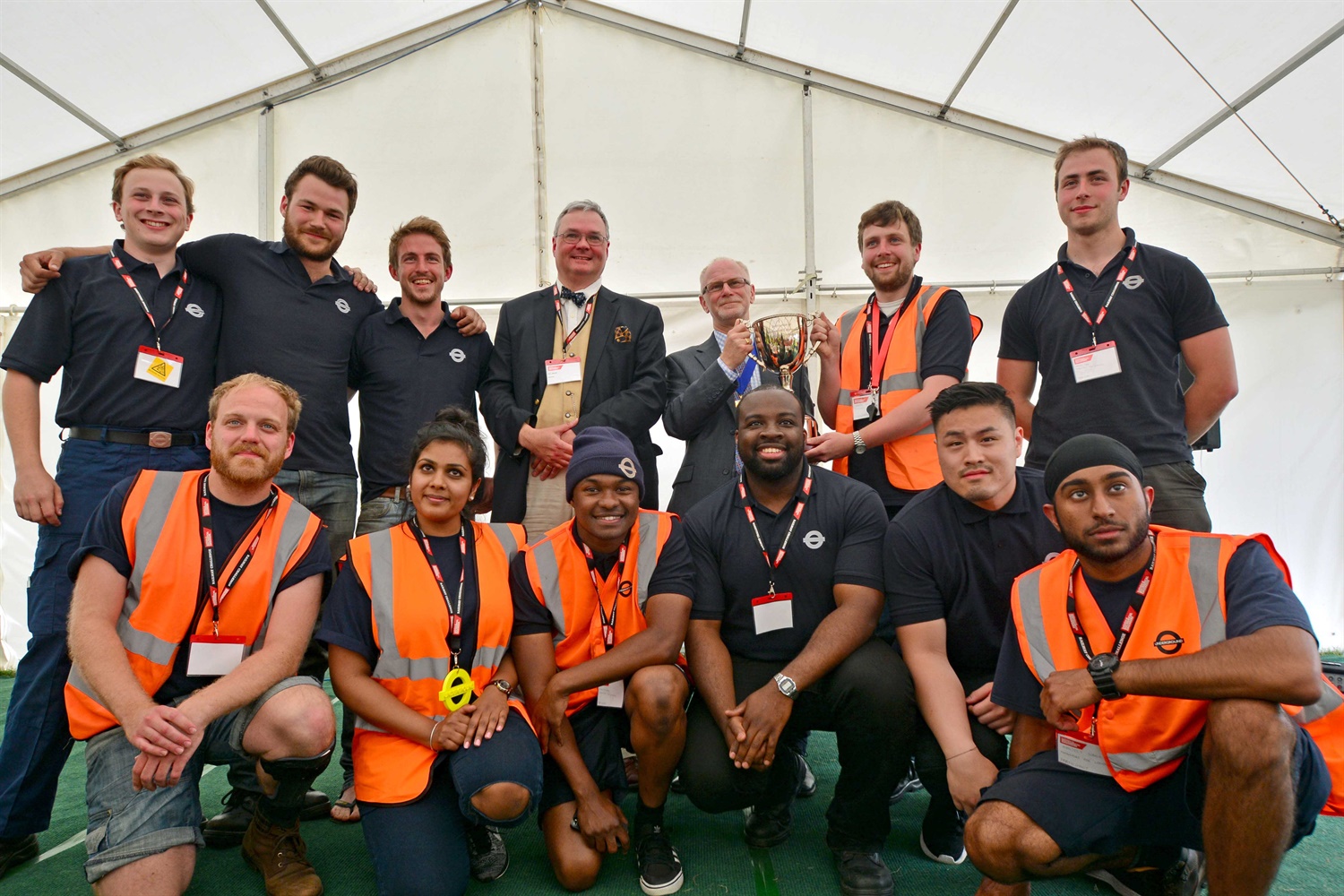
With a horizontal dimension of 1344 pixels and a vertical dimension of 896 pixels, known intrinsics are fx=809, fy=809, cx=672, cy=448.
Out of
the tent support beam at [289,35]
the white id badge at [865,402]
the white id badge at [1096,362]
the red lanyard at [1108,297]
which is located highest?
the tent support beam at [289,35]

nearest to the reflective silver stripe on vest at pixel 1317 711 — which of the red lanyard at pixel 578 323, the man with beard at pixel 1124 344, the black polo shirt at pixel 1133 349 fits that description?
the man with beard at pixel 1124 344

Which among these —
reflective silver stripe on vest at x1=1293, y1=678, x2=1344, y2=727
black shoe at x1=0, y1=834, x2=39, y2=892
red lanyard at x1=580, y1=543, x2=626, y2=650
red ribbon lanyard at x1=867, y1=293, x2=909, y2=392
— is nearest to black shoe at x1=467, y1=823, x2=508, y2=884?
red lanyard at x1=580, y1=543, x2=626, y2=650

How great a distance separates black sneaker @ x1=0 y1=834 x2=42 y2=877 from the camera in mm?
2547

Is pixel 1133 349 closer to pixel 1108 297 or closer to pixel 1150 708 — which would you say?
pixel 1108 297

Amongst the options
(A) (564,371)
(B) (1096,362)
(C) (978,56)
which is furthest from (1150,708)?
(C) (978,56)

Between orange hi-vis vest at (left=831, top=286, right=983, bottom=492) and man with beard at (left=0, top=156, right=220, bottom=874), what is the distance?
253cm

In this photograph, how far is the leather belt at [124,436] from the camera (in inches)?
111

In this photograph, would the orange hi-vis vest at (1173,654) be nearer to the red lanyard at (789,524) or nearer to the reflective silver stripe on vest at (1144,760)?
the reflective silver stripe on vest at (1144,760)

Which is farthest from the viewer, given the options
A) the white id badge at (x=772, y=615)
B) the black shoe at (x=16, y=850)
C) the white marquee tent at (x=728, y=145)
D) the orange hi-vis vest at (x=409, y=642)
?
the white marquee tent at (x=728, y=145)

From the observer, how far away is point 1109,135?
5777mm

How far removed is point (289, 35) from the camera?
6.02 m

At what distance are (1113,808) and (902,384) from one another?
5.65 ft

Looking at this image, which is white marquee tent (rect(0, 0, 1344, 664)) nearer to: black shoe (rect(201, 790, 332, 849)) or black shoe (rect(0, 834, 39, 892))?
black shoe (rect(201, 790, 332, 849))

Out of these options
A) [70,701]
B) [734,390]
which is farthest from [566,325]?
[70,701]
